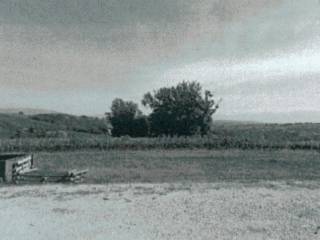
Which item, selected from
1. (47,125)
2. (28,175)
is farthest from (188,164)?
(47,125)

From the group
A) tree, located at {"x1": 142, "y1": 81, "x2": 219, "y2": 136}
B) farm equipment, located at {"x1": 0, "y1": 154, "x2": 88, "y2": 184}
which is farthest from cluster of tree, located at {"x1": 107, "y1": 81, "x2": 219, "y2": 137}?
farm equipment, located at {"x1": 0, "y1": 154, "x2": 88, "y2": 184}

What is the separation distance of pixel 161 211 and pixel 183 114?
46540 mm

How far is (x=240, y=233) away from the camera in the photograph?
Result: 12.2 meters

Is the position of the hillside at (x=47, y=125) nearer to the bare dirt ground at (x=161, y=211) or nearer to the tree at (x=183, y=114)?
the tree at (x=183, y=114)

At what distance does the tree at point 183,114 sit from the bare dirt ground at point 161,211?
39.5 metres

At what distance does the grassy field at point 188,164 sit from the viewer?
24392mm

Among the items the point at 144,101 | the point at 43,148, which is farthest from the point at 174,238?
the point at 144,101

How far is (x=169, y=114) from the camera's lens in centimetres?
6172

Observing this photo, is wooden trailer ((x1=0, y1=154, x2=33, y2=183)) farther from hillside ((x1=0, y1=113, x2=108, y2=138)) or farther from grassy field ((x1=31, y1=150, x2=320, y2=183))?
hillside ((x1=0, y1=113, x2=108, y2=138))

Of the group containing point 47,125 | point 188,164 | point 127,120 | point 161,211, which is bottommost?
point 161,211

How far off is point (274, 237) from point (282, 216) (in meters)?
2.88

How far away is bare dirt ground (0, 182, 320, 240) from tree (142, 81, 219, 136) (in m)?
39.5

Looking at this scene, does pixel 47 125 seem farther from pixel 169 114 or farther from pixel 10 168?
pixel 10 168

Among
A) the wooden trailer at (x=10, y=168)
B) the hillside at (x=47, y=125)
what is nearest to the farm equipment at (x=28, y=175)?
the wooden trailer at (x=10, y=168)
